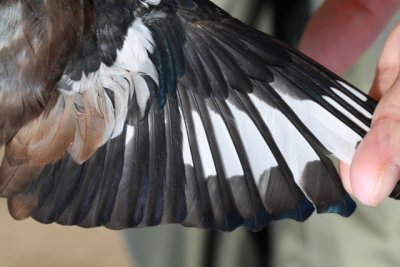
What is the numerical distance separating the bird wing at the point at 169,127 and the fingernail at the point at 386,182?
137 millimetres

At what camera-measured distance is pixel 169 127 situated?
1.04 metres

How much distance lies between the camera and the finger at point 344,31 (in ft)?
4.31

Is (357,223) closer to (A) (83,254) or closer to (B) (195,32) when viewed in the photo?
(B) (195,32)

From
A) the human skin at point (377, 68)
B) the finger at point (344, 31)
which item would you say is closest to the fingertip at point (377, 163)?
the human skin at point (377, 68)

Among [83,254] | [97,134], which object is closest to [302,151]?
[97,134]

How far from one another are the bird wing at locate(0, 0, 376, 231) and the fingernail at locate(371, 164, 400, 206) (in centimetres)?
14

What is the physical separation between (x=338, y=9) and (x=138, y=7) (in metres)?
0.42

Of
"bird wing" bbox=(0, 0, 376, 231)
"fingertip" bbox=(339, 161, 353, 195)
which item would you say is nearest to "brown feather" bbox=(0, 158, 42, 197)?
"bird wing" bbox=(0, 0, 376, 231)

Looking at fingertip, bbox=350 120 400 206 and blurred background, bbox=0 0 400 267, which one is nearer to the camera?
fingertip, bbox=350 120 400 206

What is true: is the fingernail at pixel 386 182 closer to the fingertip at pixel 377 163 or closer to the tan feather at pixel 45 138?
the fingertip at pixel 377 163

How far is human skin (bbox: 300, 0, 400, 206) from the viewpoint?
32.8 inches

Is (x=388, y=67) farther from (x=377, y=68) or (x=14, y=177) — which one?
(x=14, y=177)

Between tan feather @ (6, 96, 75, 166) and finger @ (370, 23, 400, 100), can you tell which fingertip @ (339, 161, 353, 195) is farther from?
tan feather @ (6, 96, 75, 166)

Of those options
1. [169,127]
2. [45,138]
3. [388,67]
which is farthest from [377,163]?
[45,138]
